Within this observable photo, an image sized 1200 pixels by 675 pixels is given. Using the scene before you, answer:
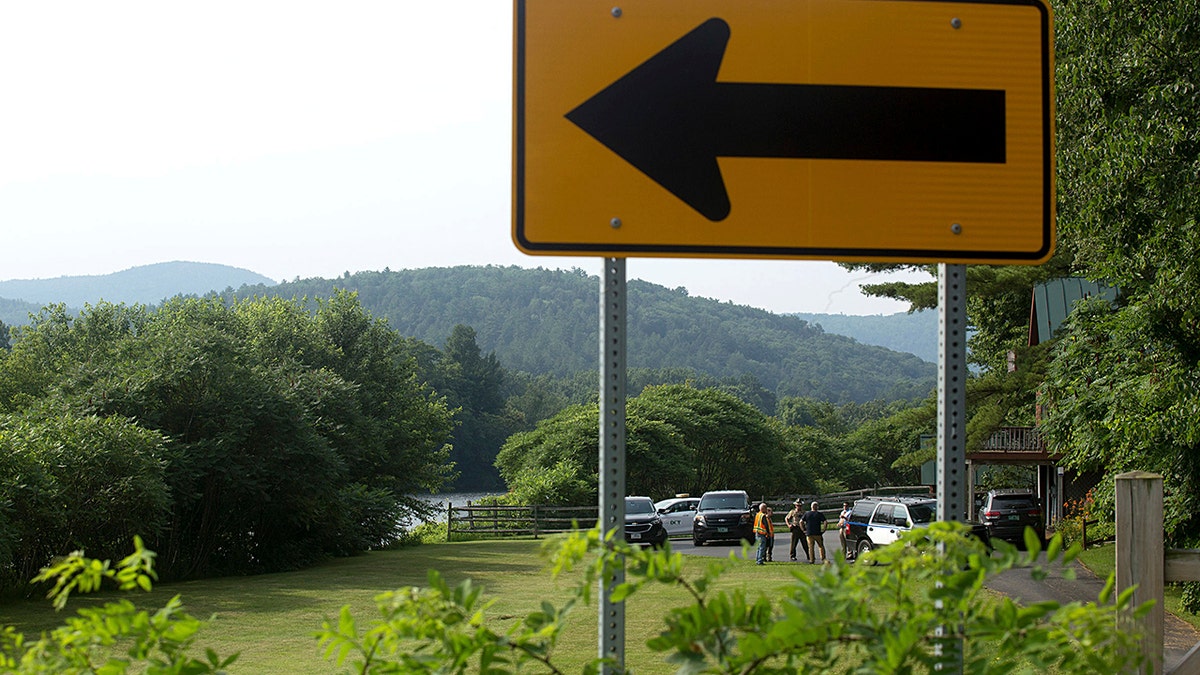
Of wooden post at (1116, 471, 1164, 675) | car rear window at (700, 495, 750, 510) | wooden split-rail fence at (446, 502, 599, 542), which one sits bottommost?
wooden split-rail fence at (446, 502, 599, 542)

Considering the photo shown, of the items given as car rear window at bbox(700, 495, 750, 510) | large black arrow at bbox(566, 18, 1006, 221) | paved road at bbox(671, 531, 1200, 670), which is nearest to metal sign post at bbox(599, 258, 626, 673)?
large black arrow at bbox(566, 18, 1006, 221)

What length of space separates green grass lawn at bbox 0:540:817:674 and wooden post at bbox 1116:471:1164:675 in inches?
106

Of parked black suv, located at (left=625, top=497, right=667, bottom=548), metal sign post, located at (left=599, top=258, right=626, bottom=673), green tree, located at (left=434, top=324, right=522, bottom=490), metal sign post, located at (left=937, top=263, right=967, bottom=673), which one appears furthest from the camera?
green tree, located at (left=434, top=324, right=522, bottom=490)

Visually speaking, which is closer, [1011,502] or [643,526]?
[1011,502]

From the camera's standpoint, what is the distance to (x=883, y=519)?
1032 inches

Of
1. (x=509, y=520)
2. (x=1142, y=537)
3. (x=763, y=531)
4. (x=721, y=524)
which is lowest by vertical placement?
(x=509, y=520)

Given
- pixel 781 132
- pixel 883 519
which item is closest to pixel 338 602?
pixel 883 519

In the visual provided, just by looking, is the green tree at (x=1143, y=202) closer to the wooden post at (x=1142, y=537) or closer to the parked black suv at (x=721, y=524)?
the wooden post at (x=1142, y=537)

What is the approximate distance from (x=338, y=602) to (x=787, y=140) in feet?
61.5

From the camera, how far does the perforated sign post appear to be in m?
2.72

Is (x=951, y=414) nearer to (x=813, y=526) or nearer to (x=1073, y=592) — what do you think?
(x=1073, y=592)

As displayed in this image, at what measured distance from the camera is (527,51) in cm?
273

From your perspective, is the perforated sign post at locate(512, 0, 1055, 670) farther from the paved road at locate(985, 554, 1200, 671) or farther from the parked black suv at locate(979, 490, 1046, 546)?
the parked black suv at locate(979, 490, 1046, 546)

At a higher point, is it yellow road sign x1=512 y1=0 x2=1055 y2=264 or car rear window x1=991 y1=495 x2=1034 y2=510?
yellow road sign x1=512 y1=0 x2=1055 y2=264
